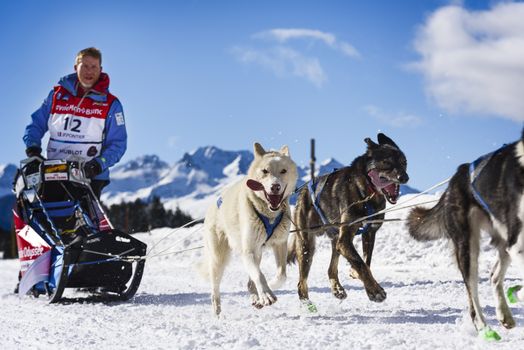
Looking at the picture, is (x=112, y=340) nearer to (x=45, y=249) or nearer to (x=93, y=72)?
(x=45, y=249)

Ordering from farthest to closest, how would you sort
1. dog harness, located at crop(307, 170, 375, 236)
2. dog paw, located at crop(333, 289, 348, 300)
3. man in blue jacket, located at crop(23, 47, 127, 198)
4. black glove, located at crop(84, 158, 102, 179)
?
man in blue jacket, located at crop(23, 47, 127, 198) < black glove, located at crop(84, 158, 102, 179) < dog harness, located at crop(307, 170, 375, 236) < dog paw, located at crop(333, 289, 348, 300)

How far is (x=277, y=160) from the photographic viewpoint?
4285mm

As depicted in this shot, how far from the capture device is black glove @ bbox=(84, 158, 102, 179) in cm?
551

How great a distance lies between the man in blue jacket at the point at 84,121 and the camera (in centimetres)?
570

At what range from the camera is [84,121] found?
5.77 meters

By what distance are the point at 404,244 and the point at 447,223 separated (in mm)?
6641

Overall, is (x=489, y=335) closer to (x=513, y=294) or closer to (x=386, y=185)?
(x=513, y=294)

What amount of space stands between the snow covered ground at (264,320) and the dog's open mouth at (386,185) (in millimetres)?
812

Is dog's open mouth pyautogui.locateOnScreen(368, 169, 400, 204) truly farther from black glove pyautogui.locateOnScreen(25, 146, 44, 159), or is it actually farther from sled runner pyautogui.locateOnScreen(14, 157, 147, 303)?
black glove pyautogui.locateOnScreen(25, 146, 44, 159)

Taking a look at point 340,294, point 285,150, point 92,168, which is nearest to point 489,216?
point 285,150

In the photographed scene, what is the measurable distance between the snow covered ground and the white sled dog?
32 cm

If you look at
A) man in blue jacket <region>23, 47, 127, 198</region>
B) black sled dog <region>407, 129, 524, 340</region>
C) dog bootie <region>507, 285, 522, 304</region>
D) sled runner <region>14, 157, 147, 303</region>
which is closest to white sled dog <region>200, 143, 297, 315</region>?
sled runner <region>14, 157, 147, 303</region>

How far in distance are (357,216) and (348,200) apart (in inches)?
7.0

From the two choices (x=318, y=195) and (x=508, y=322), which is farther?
(x=318, y=195)
